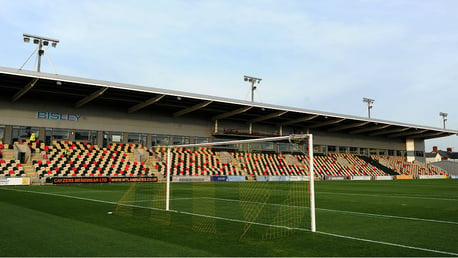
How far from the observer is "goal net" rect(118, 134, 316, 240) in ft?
28.5

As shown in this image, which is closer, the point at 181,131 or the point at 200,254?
the point at 200,254

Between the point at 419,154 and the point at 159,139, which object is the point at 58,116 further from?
the point at 419,154

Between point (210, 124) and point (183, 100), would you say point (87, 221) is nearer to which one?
point (183, 100)

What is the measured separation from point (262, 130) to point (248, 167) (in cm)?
631

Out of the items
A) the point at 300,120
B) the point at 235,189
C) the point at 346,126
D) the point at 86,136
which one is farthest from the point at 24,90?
the point at 346,126

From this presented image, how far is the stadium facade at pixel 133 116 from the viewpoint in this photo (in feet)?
97.8

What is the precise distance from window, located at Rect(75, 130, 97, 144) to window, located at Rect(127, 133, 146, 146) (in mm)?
3376

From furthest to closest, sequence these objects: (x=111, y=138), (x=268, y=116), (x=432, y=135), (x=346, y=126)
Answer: (x=432, y=135) < (x=346, y=126) < (x=268, y=116) < (x=111, y=138)

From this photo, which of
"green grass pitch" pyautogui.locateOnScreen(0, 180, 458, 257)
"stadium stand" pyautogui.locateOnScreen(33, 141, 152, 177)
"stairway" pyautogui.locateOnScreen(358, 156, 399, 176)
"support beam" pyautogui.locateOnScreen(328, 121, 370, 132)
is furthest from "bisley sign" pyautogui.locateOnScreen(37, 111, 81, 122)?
"stairway" pyautogui.locateOnScreen(358, 156, 399, 176)

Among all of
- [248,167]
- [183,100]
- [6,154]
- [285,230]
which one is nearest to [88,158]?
[6,154]

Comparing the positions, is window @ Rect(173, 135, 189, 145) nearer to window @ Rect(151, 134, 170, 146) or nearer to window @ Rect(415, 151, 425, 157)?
window @ Rect(151, 134, 170, 146)

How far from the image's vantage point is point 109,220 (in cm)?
923

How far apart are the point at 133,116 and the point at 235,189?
56.7 feet

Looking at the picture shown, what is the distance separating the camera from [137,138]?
121 ft
